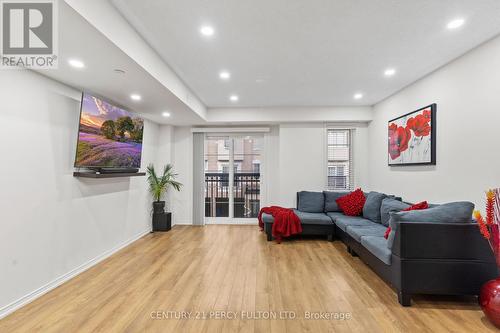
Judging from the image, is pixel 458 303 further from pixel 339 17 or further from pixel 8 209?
pixel 8 209

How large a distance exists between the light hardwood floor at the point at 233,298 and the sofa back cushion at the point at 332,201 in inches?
52.0

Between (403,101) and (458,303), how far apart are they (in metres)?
3.09

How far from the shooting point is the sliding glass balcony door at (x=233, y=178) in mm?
5973

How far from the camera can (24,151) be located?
2.50 m

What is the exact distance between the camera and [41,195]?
2678 mm

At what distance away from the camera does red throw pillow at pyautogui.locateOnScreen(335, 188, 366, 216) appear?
15.4 ft

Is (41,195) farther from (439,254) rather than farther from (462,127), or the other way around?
(462,127)

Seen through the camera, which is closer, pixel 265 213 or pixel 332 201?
pixel 265 213

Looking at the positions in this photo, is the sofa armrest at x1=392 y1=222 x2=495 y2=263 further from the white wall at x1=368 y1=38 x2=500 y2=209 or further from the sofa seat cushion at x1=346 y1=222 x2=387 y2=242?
the sofa seat cushion at x1=346 y1=222 x2=387 y2=242

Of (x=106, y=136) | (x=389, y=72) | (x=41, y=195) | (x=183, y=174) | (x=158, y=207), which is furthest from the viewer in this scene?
(x=183, y=174)

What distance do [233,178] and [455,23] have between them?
474 centimetres

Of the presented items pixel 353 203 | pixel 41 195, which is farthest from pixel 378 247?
pixel 41 195

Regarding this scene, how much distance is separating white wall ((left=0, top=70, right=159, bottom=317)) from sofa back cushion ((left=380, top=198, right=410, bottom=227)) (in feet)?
14.7

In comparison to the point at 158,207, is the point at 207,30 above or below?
above
